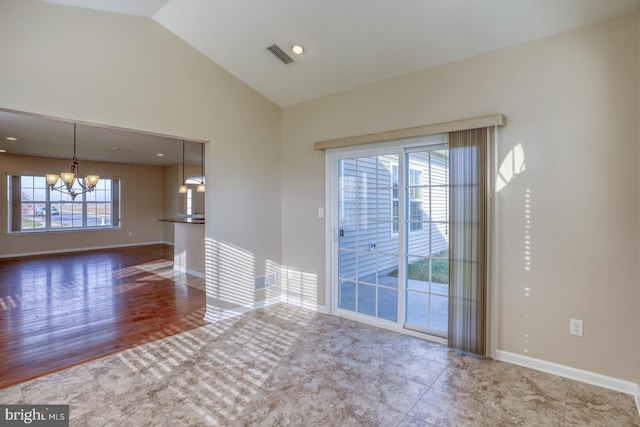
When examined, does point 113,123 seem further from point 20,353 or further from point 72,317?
Answer: point 72,317

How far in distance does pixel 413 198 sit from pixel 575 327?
1.69 meters

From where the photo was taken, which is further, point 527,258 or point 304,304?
point 304,304

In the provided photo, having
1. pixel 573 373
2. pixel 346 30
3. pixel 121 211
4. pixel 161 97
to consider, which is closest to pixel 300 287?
pixel 161 97

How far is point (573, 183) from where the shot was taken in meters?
2.54

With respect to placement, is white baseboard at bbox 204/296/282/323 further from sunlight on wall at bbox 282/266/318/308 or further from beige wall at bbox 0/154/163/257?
beige wall at bbox 0/154/163/257

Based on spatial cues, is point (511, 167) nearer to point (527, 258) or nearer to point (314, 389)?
point (527, 258)

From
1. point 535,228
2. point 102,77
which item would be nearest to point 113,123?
point 102,77

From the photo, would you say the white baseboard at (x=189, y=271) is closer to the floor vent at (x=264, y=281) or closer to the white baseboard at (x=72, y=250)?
the floor vent at (x=264, y=281)

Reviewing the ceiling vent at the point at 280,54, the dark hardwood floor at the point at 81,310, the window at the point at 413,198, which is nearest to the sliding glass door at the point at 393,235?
the window at the point at 413,198

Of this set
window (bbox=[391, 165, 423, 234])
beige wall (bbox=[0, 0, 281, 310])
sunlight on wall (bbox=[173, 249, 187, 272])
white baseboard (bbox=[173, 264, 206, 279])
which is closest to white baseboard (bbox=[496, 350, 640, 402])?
window (bbox=[391, 165, 423, 234])

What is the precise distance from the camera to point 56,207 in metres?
8.79

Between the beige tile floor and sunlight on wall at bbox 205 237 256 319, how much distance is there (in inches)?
25.8

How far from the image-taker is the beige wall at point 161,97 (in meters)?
2.62

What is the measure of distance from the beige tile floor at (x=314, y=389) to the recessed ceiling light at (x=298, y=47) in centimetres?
289
